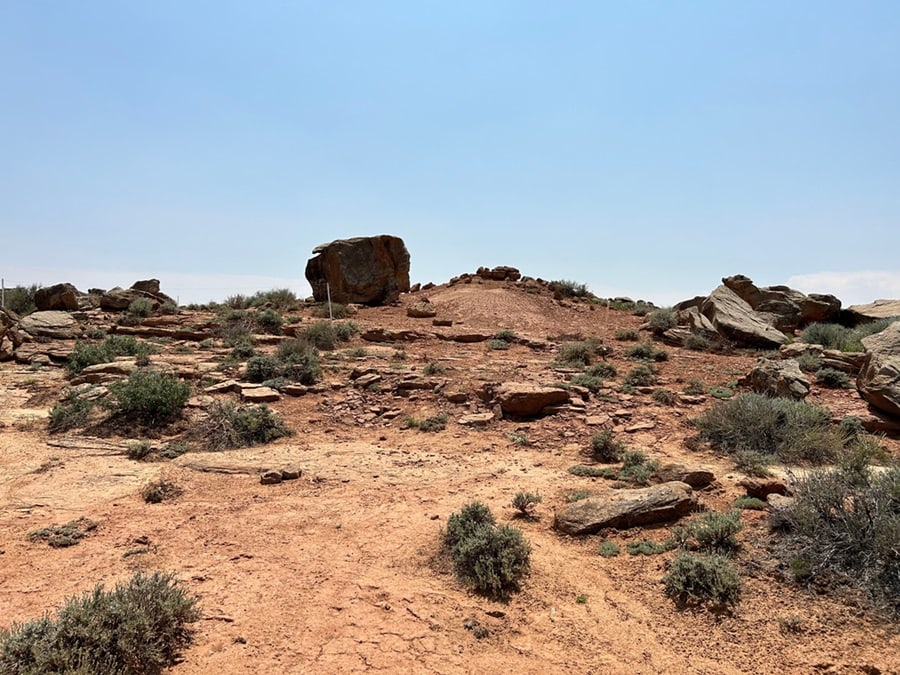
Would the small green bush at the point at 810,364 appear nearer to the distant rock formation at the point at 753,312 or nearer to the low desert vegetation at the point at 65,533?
the distant rock formation at the point at 753,312

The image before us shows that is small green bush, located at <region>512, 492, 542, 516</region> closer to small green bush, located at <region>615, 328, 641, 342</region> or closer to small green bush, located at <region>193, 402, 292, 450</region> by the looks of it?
small green bush, located at <region>193, 402, 292, 450</region>

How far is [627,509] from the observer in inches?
204

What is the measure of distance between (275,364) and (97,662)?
29.2 ft

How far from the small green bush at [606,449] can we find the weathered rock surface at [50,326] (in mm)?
16339

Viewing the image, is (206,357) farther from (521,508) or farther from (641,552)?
(641,552)

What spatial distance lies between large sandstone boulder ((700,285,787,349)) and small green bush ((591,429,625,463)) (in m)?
11.0

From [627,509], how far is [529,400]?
13.6 feet

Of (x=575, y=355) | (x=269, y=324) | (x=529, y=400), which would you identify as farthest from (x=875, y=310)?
(x=269, y=324)

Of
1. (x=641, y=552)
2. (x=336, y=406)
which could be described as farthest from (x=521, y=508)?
(x=336, y=406)

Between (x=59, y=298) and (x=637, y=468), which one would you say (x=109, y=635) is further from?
(x=59, y=298)

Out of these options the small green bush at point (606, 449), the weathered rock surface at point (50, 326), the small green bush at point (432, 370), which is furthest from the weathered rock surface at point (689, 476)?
the weathered rock surface at point (50, 326)

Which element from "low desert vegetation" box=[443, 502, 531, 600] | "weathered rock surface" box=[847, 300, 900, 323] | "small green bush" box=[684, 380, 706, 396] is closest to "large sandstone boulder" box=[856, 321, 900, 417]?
"small green bush" box=[684, 380, 706, 396]

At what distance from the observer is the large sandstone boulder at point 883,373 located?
8.21 m

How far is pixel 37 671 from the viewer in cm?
274
